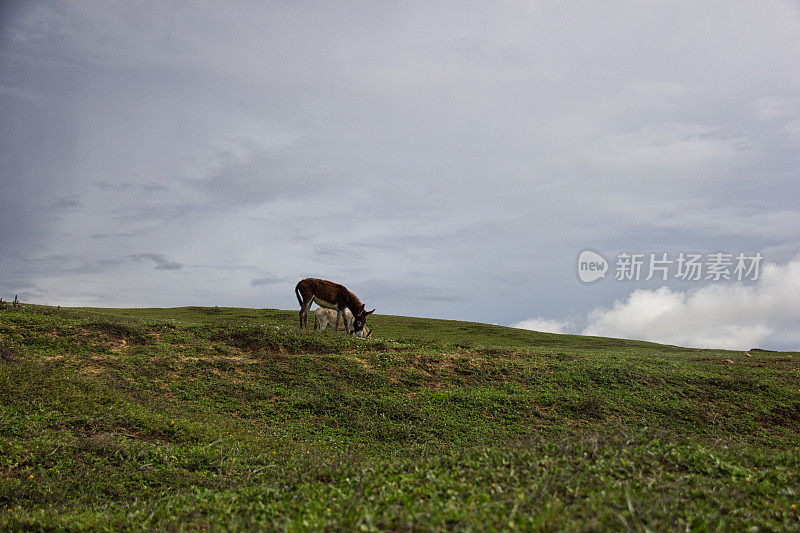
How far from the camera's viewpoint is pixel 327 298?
32.2m

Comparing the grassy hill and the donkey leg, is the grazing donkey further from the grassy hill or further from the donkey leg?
the grassy hill

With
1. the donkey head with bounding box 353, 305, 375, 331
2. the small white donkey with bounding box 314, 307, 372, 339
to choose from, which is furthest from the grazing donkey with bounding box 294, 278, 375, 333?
the small white donkey with bounding box 314, 307, 372, 339

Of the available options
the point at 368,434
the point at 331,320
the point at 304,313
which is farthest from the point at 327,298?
the point at 368,434

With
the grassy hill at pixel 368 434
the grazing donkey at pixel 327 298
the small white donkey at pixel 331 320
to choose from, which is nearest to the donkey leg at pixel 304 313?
the grazing donkey at pixel 327 298

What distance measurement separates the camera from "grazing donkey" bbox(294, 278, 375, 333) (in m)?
31.9

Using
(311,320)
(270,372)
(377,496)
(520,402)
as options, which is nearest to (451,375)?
(520,402)

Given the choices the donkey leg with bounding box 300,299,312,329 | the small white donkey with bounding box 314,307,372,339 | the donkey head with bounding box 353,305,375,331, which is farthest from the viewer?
the small white donkey with bounding box 314,307,372,339

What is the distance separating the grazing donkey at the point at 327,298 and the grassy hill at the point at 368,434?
562 centimetres

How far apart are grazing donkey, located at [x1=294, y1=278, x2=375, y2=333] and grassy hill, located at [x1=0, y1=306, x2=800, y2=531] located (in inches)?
221

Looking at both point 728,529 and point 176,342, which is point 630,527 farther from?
point 176,342

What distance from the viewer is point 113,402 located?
15.9 m

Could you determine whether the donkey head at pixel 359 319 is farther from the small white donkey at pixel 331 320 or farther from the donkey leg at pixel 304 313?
the donkey leg at pixel 304 313

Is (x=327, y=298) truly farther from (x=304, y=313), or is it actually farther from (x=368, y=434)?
(x=368, y=434)

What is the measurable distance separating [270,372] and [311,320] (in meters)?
19.2
